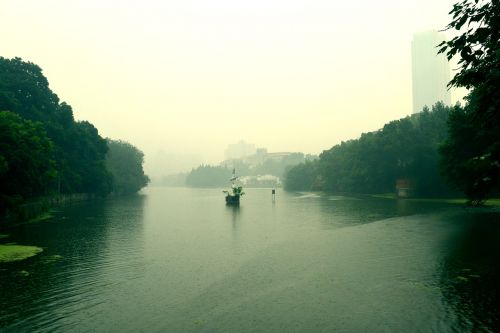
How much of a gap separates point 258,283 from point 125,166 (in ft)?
486

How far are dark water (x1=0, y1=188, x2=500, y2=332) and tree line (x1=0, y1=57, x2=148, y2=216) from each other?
7.88 meters

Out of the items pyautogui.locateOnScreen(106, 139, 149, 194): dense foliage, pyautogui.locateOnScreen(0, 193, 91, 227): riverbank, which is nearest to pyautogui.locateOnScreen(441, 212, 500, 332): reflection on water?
pyautogui.locateOnScreen(0, 193, 91, 227): riverbank

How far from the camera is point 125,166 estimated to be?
531 feet

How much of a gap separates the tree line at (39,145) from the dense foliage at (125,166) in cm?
3517

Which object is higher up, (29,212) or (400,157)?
(400,157)

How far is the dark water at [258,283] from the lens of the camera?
16453 millimetres

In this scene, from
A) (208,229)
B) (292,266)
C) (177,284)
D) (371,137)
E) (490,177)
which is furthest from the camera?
(371,137)

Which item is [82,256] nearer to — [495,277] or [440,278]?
[440,278]

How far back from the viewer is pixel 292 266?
2706 cm

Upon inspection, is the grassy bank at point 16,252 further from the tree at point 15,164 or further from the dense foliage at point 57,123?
the dense foliage at point 57,123

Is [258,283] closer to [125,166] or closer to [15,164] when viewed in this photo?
[15,164]

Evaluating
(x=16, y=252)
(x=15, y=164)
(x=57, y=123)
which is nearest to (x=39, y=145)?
(x=15, y=164)

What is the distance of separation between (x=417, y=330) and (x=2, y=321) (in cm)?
1657

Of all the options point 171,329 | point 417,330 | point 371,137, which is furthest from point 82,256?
point 371,137
